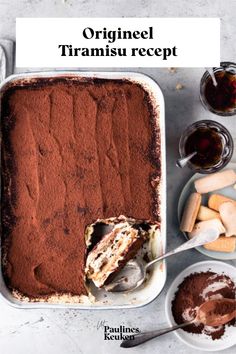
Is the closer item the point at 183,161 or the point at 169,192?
the point at 183,161

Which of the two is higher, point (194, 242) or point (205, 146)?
point (205, 146)

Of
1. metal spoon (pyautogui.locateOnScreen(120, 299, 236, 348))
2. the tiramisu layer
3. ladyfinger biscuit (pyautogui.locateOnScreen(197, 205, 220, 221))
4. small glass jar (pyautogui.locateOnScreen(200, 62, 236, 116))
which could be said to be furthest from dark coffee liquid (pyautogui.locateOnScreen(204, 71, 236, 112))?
metal spoon (pyautogui.locateOnScreen(120, 299, 236, 348))

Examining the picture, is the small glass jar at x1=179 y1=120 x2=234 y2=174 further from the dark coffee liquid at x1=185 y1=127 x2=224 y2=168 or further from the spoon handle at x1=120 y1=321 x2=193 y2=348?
the spoon handle at x1=120 y1=321 x2=193 y2=348

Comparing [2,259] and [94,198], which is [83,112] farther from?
[2,259]

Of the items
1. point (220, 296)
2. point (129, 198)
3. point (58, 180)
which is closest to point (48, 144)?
point (58, 180)

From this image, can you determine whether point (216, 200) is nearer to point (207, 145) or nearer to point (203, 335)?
point (207, 145)

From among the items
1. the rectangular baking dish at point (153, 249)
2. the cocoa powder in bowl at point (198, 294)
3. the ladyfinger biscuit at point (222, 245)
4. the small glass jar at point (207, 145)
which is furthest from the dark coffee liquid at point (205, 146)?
the cocoa powder in bowl at point (198, 294)

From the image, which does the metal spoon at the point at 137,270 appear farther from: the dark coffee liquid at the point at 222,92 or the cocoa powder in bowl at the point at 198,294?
the dark coffee liquid at the point at 222,92

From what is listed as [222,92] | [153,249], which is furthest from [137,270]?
[222,92]
